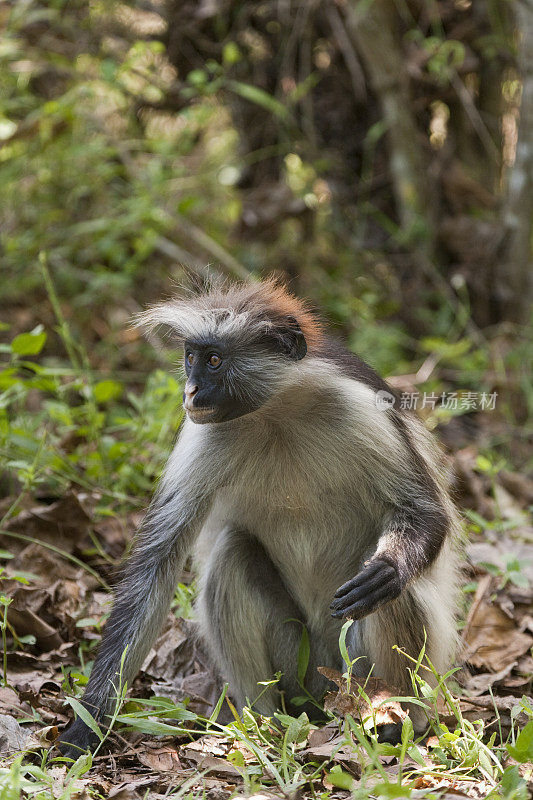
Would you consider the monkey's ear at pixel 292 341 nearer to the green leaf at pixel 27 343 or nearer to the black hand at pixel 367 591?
the black hand at pixel 367 591

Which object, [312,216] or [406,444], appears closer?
[406,444]

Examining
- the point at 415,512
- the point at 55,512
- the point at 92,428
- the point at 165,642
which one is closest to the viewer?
the point at 415,512

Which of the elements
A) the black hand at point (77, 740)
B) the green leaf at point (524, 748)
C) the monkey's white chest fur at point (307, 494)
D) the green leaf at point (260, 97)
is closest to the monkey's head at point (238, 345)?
the monkey's white chest fur at point (307, 494)

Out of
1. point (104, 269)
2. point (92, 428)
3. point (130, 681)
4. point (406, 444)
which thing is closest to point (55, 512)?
point (92, 428)

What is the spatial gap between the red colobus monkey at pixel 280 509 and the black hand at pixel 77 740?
37 millimetres

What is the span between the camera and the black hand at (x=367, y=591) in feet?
12.1

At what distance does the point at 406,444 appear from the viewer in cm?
424

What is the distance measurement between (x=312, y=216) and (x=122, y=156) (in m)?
2.00

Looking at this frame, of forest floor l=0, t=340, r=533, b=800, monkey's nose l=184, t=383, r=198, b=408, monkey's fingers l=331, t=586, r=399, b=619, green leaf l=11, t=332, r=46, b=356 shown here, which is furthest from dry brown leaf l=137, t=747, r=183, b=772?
green leaf l=11, t=332, r=46, b=356

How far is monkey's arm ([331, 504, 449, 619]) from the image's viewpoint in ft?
12.2

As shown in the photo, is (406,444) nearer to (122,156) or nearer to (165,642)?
(165,642)

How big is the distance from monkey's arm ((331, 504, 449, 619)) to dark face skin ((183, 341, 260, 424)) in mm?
814

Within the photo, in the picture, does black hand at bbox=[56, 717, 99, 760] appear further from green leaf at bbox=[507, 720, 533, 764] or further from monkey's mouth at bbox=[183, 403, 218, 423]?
green leaf at bbox=[507, 720, 533, 764]

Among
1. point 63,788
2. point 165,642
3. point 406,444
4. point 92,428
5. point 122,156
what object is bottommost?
point 165,642
